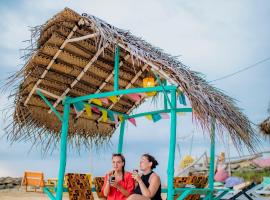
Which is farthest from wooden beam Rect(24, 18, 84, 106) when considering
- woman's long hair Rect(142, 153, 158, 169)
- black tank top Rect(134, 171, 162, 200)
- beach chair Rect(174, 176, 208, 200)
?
beach chair Rect(174, 176, 208, 200)

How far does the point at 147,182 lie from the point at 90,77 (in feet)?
10.2

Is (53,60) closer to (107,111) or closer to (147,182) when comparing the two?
(107,111)

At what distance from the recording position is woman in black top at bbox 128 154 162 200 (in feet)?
15.6

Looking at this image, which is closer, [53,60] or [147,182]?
[147,182]

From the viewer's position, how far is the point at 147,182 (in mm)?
4926

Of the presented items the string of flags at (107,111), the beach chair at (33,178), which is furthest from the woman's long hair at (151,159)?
the beach chair at (33,178)

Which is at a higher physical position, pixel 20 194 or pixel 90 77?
pixel 90 77

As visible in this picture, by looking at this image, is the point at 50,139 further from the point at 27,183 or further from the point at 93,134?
the point at 27,183

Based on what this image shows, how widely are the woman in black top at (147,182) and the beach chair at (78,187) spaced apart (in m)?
1.62

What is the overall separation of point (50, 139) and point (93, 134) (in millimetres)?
964

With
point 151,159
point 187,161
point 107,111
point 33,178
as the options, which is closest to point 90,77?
point 107,111

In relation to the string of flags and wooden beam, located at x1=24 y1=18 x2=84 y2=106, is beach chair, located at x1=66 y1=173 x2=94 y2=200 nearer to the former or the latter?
the string of flags

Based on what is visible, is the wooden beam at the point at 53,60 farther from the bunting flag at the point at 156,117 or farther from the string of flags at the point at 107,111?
the bunting flag at the point at 156,117

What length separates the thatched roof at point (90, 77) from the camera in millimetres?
5582
